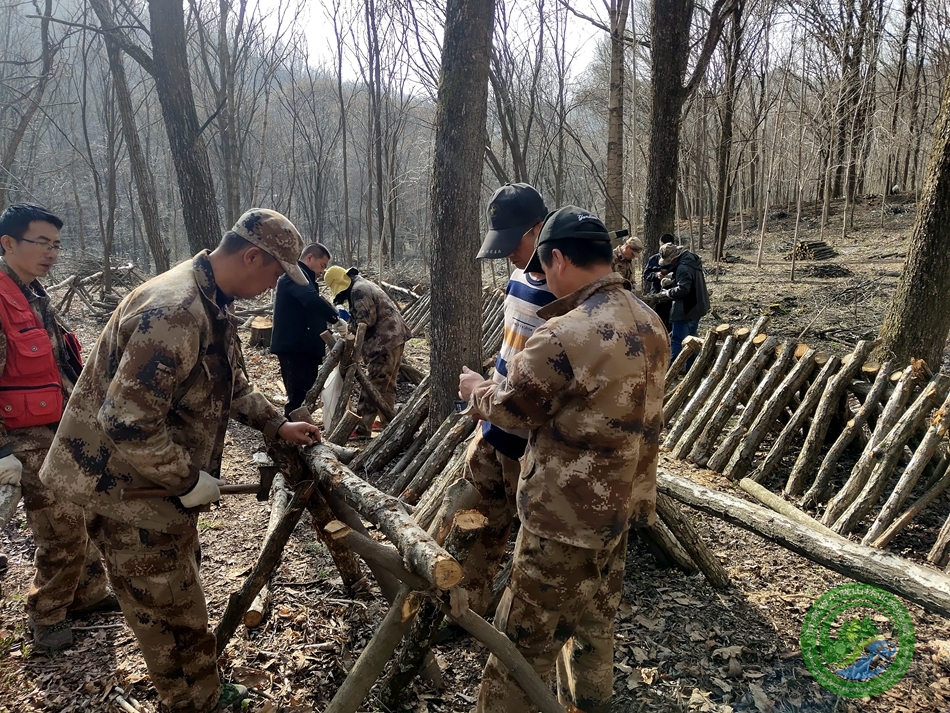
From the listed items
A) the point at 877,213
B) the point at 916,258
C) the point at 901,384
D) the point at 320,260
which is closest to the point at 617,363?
the point at 901,384

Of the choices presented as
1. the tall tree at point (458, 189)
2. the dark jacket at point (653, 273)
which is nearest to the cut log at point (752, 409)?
the tall tree at point (458, 189)

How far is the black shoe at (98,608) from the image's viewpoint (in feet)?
10.6

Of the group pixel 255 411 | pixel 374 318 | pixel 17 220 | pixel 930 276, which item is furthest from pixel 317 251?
pixel 930 276

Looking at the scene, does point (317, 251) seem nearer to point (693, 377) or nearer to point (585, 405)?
point (693, 377)

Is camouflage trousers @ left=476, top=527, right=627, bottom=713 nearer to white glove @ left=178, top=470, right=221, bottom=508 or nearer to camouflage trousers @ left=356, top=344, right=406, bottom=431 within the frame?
white glove @ left=178, top=470, right=221, bottom=508

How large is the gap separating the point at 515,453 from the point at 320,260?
382 cm

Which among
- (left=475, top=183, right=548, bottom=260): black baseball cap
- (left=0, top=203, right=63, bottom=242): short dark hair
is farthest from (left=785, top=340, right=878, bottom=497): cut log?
(left=0, top=203, right=63, bottom=242): short dark hair

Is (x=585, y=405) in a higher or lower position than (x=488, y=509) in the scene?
higher

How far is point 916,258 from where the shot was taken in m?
5.09

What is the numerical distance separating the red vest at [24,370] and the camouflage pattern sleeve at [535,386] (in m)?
2.69

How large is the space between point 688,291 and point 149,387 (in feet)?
21.1

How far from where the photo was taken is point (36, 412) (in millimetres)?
3035

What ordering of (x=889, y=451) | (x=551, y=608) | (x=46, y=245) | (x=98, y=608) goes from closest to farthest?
1. (x=551, y=608)
2. (x=46, y=245)
3. (x=98, y=608)
4. (x=889, y=451)
